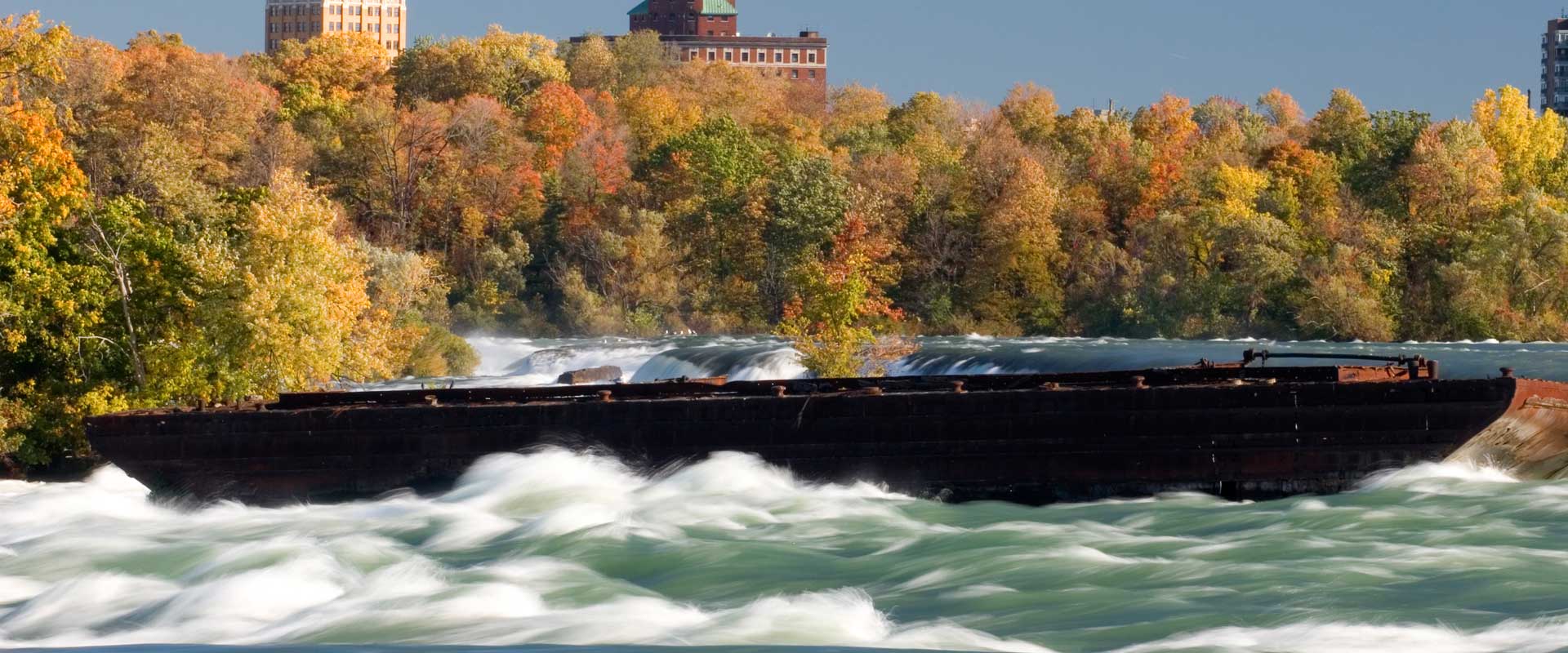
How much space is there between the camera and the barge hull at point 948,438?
2383cm

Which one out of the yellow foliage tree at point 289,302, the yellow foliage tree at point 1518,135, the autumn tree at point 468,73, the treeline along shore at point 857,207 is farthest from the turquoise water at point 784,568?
the autumn tree at point 468,73

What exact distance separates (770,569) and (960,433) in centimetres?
538

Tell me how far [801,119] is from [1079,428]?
332 feet

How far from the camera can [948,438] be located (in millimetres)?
24938

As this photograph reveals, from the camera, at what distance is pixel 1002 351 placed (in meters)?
54.5

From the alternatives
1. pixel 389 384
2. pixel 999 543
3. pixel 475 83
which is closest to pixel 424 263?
pixel 389 384

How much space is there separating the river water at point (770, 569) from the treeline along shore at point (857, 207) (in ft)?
63.2

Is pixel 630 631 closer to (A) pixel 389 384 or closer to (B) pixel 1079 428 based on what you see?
(B) pixel 1079 428

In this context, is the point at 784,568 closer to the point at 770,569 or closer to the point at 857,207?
the point at 770,569

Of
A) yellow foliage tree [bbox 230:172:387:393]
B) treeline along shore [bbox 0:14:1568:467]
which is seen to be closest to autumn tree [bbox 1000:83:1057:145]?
treeline along shore [bbox 0:14:1568:467]

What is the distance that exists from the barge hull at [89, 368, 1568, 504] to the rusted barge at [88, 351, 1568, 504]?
25 millimetres

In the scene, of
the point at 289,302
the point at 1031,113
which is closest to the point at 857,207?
the point at 1031,113

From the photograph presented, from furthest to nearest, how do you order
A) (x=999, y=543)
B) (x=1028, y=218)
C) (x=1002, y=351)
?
(x=1028, y=218)
(x=1002, y=351)
(x=999, y=543)

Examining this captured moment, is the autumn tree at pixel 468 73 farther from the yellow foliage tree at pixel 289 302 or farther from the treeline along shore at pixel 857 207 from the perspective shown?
the yellow foliage tree at pixel 289 302
